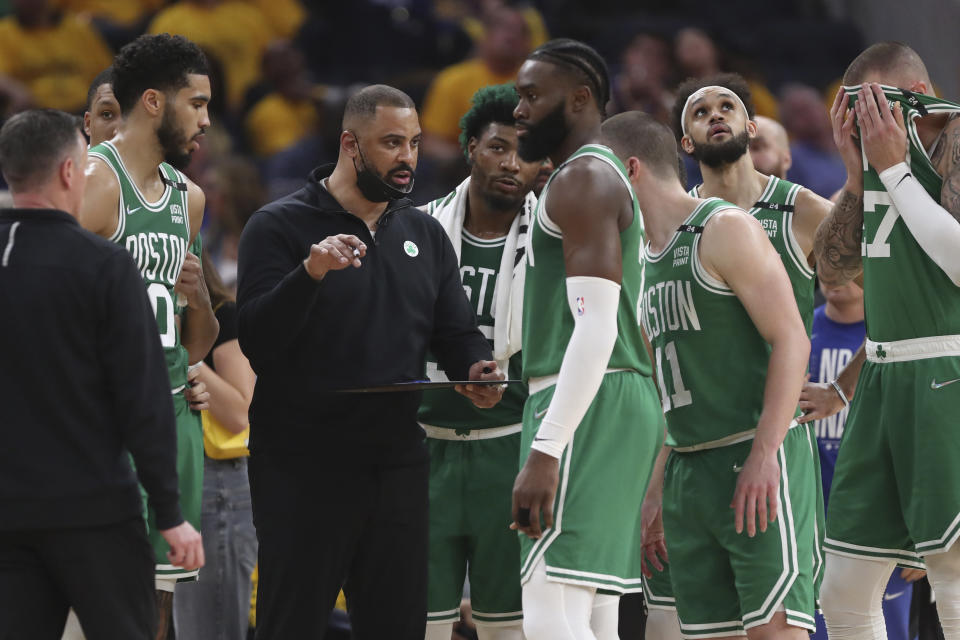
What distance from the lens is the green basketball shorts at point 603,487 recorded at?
14.0 ft

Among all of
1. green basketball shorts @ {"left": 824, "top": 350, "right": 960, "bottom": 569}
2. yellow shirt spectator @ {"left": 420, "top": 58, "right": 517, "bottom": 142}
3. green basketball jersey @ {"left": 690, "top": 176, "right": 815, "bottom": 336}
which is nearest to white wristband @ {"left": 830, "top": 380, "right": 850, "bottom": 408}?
green basketball jersey @ {"left": 690, "top": 176, "right": 815, "bottom": 336}

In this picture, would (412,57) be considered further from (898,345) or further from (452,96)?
(898,345)

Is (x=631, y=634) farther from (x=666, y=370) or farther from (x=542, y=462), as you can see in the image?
(x=542, y=462)

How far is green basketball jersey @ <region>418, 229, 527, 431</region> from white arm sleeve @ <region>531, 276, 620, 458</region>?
1397 millimetres

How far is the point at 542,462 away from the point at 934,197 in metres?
1.98

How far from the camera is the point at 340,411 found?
495cm

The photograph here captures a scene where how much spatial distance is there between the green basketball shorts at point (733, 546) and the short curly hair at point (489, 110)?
69.9 inches

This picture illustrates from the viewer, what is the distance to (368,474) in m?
4.97

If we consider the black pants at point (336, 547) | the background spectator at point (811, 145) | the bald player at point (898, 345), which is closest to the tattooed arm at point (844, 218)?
the bald player at point (898, 345)

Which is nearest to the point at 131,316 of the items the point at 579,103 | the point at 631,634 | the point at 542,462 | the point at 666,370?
the point at 542,462

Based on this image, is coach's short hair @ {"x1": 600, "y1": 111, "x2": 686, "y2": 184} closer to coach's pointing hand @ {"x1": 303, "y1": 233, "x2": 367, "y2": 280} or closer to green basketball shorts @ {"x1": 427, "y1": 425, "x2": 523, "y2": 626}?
coach's pointing hand @ {"x1": 303, "y1": 233, "x2": 367, "y2": 280}

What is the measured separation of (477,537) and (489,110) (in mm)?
1932

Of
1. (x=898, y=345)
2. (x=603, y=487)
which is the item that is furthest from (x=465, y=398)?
(x=898, y=345)

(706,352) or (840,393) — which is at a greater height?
(706,352)
